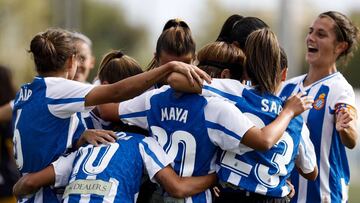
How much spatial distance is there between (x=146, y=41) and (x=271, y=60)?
24.4 m

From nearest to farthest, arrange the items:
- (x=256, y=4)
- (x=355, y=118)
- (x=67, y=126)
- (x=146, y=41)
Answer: (x=67, y=126) < (x=355, y=118) < (x=256, y=4) < (x=146, y=41)

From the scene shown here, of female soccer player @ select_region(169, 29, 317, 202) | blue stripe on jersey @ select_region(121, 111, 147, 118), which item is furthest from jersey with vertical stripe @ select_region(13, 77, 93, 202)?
female soccer player @ select_region(169, 29, 317, 202)

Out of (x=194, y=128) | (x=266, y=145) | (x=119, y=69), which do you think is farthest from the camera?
(x=119, y=69)

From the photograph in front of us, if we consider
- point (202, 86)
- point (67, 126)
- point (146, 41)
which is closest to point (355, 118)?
point (202, 86)

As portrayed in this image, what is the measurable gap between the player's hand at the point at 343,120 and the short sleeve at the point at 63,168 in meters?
1.58

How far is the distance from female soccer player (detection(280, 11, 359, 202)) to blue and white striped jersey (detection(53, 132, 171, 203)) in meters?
1.37

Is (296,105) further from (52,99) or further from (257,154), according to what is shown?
(52,99)

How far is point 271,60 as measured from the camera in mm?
4590

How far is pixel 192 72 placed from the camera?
→ 4.46 metres

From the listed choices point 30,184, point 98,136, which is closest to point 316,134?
point 98,136

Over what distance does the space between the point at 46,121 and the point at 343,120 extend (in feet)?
5.73

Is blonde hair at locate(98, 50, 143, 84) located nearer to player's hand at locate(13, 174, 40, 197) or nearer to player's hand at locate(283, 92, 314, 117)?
player's hand at locate(13, 174, 40, 197)

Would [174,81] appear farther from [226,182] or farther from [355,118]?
[355,118]

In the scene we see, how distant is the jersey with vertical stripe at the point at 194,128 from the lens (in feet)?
14.5
